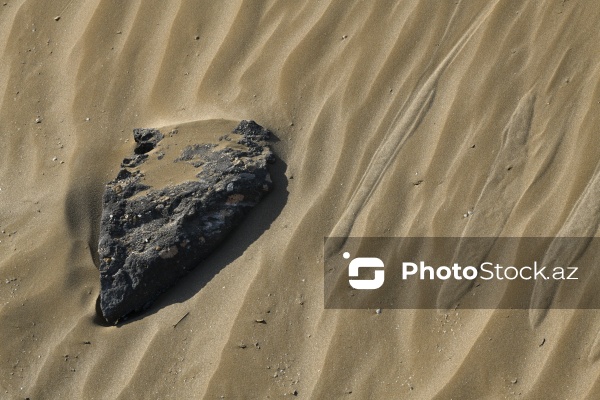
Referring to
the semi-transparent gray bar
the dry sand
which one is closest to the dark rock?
the dry sand

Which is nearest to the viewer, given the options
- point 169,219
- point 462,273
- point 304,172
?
point 462,273

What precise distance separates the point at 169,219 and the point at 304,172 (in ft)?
2.04

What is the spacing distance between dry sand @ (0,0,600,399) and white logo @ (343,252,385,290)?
0.12 meters

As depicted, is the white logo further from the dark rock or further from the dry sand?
the dark rock

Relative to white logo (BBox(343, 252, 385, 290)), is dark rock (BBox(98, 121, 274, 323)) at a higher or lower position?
higher

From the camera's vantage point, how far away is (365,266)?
3.41m

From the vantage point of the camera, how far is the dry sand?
3.27 metres

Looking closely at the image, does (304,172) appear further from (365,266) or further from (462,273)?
(462,273)

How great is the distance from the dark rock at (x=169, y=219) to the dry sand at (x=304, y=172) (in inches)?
3.2

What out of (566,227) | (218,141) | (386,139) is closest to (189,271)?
(218,141)

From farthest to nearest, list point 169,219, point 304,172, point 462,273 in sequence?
point 304,172 → point 169,219 → point 462,273

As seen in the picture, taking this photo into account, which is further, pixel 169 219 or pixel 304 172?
pixel 304 172

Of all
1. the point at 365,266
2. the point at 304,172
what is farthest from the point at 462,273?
the point at 304,172

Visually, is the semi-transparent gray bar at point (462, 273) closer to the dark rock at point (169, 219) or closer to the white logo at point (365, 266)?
the white logo at point (365, 266)
